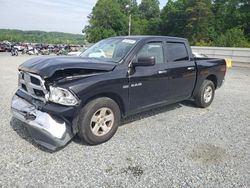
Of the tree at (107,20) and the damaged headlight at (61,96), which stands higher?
the tree at (107,20)

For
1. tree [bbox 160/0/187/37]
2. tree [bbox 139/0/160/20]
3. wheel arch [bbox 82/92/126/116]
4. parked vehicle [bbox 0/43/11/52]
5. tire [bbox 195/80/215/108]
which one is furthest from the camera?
tree [bbox 139/0/160/20]

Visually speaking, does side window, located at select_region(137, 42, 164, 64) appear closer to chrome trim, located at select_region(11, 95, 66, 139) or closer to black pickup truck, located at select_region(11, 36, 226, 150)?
black pickup truck, located at select_region(11, 36, 226, 150)

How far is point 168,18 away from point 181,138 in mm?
63960

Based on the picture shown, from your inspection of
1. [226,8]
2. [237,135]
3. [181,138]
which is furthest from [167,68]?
[226,8]

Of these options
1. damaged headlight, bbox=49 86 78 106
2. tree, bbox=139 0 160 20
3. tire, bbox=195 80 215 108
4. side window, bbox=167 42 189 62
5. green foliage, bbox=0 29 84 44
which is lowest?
tire, bbox=195 80 215 108

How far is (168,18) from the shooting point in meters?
64.6

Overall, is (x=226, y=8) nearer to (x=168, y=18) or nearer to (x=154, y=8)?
(x=168, y=18)

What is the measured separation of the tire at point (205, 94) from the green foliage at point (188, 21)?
41386 millimetres

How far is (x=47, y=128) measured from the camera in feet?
11.9

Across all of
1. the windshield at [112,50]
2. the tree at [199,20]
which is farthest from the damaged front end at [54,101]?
the tree at [199,20]

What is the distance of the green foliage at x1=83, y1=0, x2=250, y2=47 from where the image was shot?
173 ft

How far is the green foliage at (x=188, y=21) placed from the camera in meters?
52.8

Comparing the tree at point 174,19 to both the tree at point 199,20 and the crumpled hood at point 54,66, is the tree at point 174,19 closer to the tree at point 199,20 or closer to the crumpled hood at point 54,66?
the tree at point 199,20

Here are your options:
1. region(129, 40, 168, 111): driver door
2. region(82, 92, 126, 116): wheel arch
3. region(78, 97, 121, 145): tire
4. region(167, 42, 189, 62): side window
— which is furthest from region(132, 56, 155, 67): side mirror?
region(167, 42, 189, 62): side window
